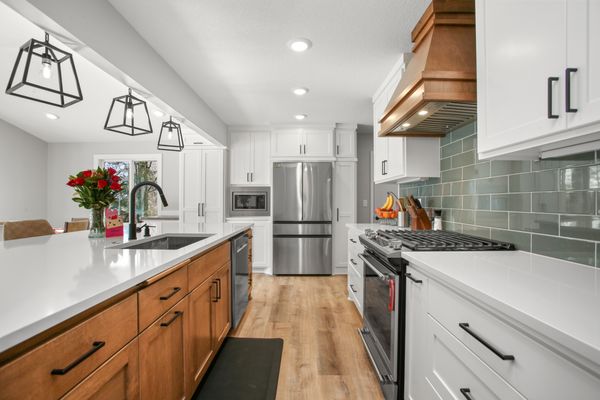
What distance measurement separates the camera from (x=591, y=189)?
112 cm

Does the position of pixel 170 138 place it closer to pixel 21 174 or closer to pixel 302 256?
pixel 302 256

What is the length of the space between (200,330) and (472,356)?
52.7 inches

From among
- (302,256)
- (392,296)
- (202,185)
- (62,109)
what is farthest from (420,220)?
(62,109)

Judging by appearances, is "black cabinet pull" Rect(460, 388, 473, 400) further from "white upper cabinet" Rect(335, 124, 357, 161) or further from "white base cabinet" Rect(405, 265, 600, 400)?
"white upper cabinet" Rect(335, 124, 357, 161)

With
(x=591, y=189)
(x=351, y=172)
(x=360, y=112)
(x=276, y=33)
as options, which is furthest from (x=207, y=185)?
(x=591, y=189)

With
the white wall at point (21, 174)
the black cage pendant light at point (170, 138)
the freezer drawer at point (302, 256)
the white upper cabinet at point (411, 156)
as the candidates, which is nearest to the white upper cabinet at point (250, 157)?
the freezer drawer at point (302, 256)

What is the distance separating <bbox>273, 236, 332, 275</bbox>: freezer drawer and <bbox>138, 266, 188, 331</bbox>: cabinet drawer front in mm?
3032

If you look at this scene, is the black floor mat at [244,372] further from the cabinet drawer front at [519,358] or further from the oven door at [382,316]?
the cabinet drawer front at [519,358]

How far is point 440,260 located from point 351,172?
3412 millimetres

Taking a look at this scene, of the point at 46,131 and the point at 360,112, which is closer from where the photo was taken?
the point at 360,112

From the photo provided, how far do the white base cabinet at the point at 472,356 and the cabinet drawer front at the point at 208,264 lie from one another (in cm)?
112

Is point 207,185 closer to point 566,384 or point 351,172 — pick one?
point 351,172

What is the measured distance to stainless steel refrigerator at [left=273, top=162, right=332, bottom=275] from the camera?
441cm

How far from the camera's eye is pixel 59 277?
3.03 ft
